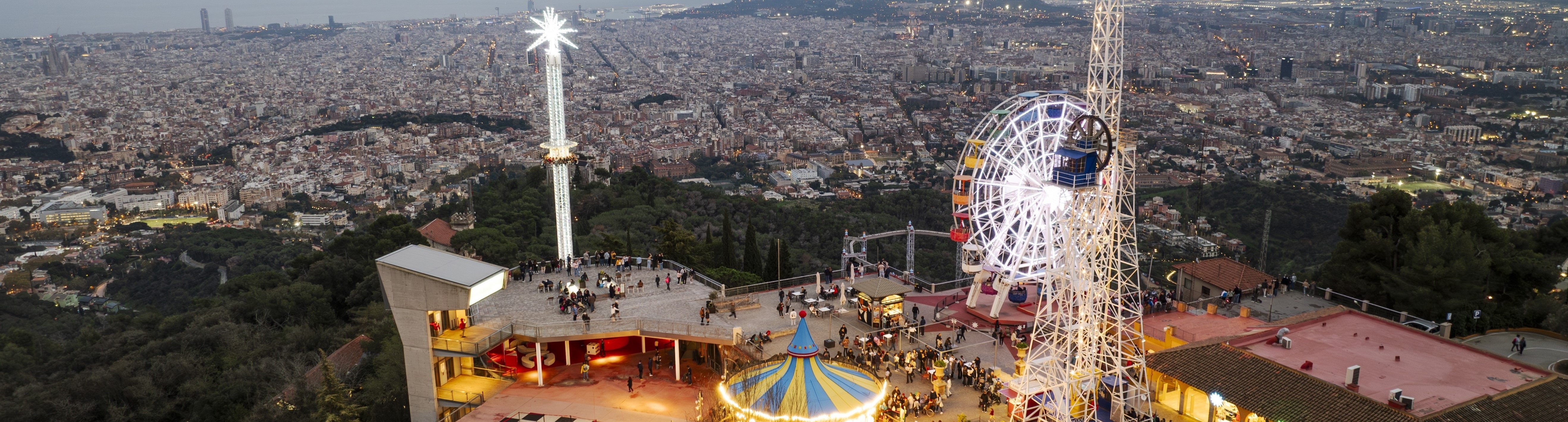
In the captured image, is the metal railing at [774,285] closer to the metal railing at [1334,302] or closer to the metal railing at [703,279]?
the metal railing at [703,279]

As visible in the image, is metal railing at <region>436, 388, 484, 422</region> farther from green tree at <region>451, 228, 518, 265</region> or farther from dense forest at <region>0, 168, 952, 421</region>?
green tree at <region>451, 228, 518, 265</region>

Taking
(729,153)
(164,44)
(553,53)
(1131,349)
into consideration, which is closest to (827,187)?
(729,153)

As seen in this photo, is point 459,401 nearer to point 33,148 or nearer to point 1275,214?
point 1275,214

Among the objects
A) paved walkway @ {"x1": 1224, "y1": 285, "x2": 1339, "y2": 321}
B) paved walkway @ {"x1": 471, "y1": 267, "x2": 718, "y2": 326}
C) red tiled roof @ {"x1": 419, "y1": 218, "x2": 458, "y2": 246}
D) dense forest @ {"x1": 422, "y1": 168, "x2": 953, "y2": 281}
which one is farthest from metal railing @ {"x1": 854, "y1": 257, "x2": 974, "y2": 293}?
red tiled roof @ {"x1": 419, "y1": 218, "x2": 458, "y2": 246}

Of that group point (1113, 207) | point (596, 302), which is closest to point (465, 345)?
point (596, 302)

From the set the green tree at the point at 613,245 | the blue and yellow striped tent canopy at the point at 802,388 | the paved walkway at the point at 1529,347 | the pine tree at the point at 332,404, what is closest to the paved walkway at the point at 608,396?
the blue and yellow striped tent canopy at the point at 802,388

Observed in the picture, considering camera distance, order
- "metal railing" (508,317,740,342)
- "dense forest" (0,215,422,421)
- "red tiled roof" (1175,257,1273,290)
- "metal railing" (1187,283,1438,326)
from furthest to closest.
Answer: "red tiled roof" (1175,257,1273,290), "metal railing" (1187,283,1438,326), "dense forest" (0,215,422,421), "metal railing" (508,317,740,342)

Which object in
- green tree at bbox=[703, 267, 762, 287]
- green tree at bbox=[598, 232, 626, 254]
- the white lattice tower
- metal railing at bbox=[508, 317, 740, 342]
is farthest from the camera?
→ green tree at bbox=[598, 232, 626, 254]
